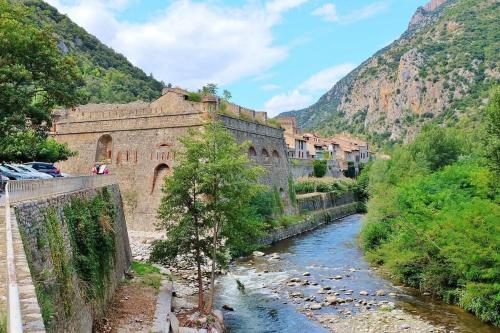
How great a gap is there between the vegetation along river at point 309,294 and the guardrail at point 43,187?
828 centimetres

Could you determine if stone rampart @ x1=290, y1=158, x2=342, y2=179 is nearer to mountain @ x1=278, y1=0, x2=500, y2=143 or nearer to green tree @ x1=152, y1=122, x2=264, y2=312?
mountain @ x1=278, y1=0, x2=500, y2=143

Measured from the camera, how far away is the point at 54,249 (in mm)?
11766

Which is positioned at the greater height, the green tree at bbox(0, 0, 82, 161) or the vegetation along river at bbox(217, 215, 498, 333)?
the green tree at bbox(0, 0, 82, 161)

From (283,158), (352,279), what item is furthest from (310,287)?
(283,158)

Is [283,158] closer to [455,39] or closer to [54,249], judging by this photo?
[54,249]

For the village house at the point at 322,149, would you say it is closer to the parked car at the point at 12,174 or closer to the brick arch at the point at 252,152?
the brick arch at the point at 252,152

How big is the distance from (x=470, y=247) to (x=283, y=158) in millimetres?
32527

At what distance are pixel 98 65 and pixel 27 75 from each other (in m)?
103

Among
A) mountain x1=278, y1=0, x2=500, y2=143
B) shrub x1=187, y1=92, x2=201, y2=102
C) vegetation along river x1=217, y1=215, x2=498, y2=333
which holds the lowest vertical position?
vegetation along river x1=217, y1=215, x2=498, y2=333

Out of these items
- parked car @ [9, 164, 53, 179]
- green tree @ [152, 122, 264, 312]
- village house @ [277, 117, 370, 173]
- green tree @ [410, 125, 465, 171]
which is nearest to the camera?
green tree @ [152, 122, 264, 312]

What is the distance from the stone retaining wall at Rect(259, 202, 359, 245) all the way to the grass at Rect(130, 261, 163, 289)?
12.6 m

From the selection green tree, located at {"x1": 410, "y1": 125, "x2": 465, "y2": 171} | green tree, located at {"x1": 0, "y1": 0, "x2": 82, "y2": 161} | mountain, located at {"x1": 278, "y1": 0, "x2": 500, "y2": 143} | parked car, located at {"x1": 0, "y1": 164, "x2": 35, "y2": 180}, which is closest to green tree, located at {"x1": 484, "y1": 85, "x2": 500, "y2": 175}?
green tree, located at {"x1": 0, "y1": 0, "x2": 82, "y2": 161}

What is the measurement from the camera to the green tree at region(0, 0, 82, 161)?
1730 centimetres

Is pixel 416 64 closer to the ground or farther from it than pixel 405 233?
farther from it
